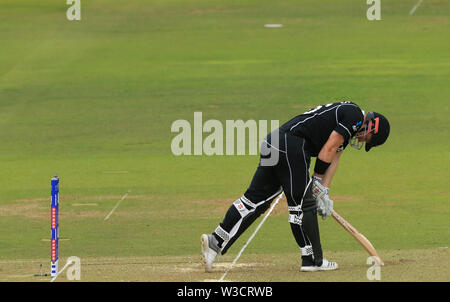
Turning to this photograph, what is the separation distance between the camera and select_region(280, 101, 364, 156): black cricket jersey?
35.3 ft

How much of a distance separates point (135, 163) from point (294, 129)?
12502 mm

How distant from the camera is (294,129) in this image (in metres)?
11.0

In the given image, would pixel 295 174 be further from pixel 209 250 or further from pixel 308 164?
pixel 209 250

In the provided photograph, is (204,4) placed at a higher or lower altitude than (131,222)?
higher

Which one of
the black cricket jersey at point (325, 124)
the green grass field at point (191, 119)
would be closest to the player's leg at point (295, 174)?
the black cricket jersey at point (325, 124)

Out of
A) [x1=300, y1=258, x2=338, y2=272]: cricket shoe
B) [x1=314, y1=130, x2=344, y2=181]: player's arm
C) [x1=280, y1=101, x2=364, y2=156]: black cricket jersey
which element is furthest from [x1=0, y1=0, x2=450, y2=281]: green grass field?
[x1=280, y1=101, x2=364, y2=156]: black cricket jersey

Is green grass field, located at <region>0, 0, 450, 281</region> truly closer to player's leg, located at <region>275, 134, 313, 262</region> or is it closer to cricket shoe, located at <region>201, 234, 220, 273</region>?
cricket shoe, located at <region>201, 234, 220, 273</region>

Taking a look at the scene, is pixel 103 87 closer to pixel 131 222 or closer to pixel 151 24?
pixel 151 24

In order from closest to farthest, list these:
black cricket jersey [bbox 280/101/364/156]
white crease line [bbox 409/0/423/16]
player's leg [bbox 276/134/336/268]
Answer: black cricket jersey [bbox 280/101/364/156] → player's leg [bbox 276/134/336/268] → white crease line [bbox 409/0/423/16]

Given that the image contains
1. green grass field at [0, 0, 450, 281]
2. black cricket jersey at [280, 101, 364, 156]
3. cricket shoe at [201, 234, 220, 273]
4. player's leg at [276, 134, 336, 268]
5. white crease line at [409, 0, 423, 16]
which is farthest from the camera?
white crease line at [409, 0, 423, 16]

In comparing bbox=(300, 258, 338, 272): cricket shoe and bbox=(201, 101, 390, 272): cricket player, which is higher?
bbox=(201, 101, 390, 272): cricket player

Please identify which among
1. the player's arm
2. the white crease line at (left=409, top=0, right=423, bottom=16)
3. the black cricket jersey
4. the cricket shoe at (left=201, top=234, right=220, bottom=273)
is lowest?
the cricket shoe at (left=201, top=234, right=220, bottom=273)

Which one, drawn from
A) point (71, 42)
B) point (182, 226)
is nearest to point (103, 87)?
point (71, 42)

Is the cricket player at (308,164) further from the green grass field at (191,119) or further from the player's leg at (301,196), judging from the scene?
the green grass field at (191,119)
